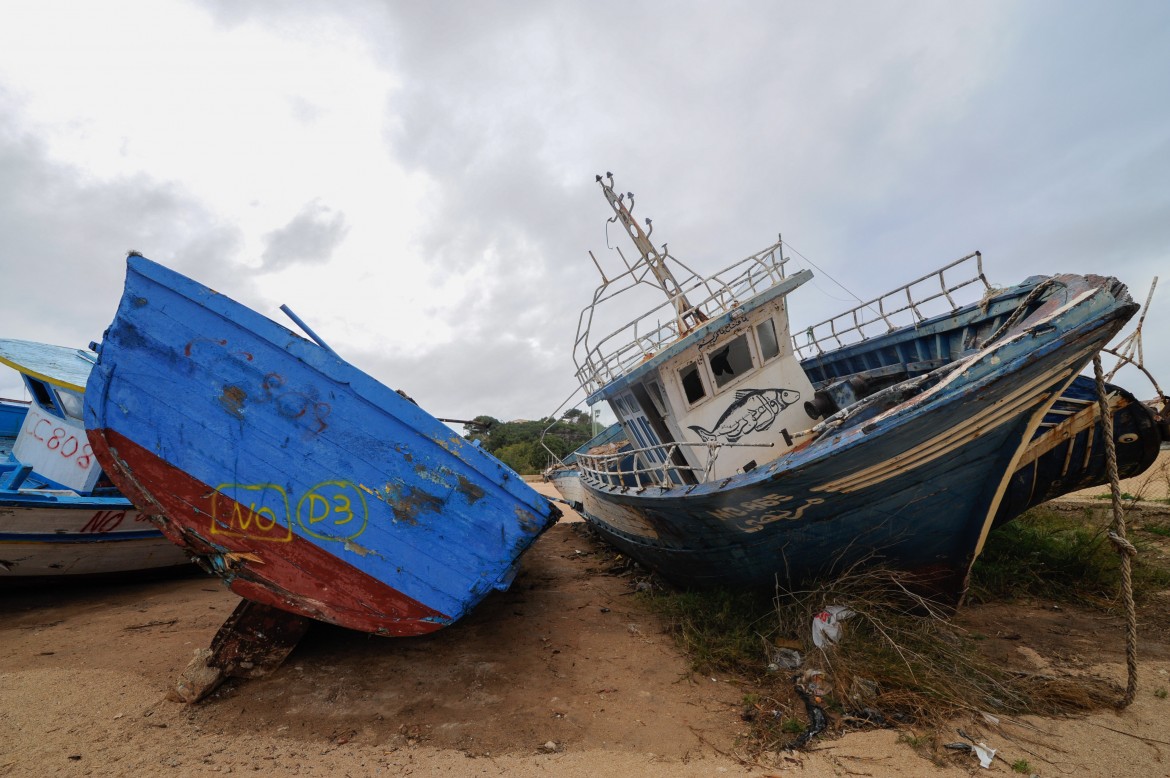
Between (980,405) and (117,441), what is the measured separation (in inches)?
232

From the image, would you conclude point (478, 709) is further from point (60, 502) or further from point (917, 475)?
point (60, 502)

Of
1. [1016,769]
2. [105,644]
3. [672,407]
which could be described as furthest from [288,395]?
[1016,769]

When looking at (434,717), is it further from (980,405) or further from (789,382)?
(789,382)

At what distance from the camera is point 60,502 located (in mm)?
6023

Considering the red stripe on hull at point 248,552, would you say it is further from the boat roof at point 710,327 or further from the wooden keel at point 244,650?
the boat roof at point 710,327

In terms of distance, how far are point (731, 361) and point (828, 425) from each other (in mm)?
2152

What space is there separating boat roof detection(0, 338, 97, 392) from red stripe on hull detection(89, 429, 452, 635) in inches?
137

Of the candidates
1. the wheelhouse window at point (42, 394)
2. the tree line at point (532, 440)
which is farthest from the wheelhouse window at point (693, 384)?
the tree line at point (532, 440)

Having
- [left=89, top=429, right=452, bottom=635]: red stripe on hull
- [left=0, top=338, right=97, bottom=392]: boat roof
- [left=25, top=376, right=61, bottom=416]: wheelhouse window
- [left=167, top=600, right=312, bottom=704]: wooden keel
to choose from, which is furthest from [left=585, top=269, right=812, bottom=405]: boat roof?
[left=25, top=376, right=61, bottom=416]: wheelhouse window

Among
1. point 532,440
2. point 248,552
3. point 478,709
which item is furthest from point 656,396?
point 532,440

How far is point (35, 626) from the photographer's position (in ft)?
17.4

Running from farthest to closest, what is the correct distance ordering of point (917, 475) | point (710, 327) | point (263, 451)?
point (710, 327) < point (263, 451) < point (917, 475)

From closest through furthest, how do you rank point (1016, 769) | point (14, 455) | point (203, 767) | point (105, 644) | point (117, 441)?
1. point (1016, 769)
2. point (203, 767)
3. point (117, 441)
4. point (105, 644)
5. point (14, 455)

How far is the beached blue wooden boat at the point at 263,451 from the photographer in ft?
12.3
